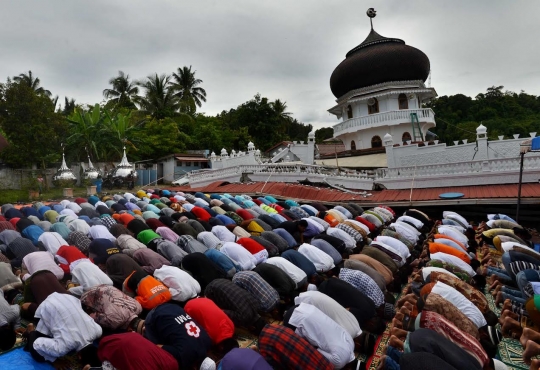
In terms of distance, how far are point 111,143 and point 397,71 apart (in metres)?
17.9

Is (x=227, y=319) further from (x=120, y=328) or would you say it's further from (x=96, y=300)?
(x=96, y=300)

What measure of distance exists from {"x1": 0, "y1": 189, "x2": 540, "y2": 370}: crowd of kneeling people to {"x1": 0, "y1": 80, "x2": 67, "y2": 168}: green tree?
12.4 metres

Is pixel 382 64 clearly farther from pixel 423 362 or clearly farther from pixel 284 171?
pixel 423 362

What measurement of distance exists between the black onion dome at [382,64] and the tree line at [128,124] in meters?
11.3

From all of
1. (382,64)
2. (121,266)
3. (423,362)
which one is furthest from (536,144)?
(382,64)

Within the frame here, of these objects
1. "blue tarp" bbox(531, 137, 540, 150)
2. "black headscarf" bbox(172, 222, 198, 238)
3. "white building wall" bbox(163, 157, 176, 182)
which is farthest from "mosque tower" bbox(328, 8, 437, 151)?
"black headscarf" bbox(172, 222, 198, 238)

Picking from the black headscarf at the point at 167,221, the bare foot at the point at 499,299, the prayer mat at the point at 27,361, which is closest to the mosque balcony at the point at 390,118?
the black headscarf at the point at 167,221

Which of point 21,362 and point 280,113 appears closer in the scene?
point 21,362

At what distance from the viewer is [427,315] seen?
395 cm

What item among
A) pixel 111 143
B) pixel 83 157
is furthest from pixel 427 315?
pixel 83 157

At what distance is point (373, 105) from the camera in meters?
20.9

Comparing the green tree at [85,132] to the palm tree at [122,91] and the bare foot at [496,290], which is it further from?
the bare foot at [496,290]

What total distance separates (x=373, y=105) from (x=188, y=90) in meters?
20.4

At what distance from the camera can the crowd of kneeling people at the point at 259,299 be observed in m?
3.71
